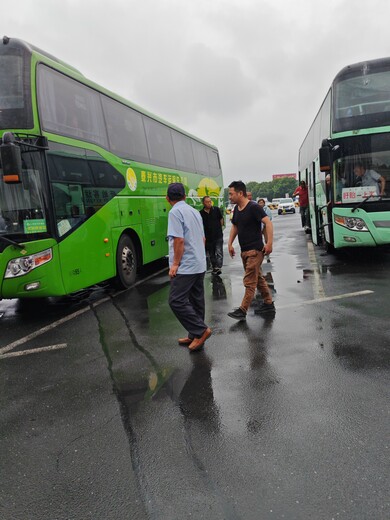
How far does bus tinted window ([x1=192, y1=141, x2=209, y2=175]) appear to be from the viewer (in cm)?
1333

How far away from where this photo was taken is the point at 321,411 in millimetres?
3092

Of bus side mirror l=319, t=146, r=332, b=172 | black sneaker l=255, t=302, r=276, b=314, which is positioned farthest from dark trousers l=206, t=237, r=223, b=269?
black sneaker l=255, t=302, r=276, b=314

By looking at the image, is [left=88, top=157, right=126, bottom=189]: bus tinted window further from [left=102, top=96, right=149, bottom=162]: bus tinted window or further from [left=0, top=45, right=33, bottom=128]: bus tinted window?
[left=0, top=45, right=33, bottom=128]: bus tinted window

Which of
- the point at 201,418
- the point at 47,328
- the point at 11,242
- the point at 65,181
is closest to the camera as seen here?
the point at 201,418

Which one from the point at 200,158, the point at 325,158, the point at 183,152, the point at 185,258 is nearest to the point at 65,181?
the point at 185,258

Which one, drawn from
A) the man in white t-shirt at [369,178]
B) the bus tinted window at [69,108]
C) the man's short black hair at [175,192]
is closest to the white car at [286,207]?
the man in white t-shirt at [369,178]

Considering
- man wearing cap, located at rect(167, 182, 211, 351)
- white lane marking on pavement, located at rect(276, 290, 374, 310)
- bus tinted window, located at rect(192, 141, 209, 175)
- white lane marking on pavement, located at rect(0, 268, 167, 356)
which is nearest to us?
man wearing cap, located at rect(167, 182, 211, 351)

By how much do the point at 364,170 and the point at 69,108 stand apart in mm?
5943

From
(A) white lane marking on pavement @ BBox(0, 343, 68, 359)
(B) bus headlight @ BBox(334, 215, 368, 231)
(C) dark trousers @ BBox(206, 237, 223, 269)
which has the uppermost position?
(B) bus headlight @ BBox(334, 215, 368, 231)

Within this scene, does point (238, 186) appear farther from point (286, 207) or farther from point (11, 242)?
point (286, 207)

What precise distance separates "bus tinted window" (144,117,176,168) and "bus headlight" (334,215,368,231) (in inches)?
178

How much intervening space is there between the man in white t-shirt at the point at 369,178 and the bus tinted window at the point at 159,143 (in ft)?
15.2

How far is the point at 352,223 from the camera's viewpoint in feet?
27.9

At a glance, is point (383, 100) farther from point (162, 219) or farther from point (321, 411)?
point (321, 411)
